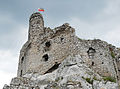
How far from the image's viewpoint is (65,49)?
19703 mm

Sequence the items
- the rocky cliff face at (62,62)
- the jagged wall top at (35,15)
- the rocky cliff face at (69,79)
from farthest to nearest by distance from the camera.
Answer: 1. the jagged wall top at (35,15)
2. the rocky cliff face at (62,62)
3. the rocky cliff face at (69,79)

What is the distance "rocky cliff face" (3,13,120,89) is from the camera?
17.2 metres

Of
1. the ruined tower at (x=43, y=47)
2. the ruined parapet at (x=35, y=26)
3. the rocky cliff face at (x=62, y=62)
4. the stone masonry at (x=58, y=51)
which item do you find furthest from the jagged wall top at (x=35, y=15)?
the stone masonry at (x=58, y=51)

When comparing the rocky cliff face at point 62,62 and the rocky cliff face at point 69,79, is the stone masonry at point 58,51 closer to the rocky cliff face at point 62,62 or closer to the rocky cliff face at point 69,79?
the rocky cliff face at point 62,62

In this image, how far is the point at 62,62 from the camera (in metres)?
19.0

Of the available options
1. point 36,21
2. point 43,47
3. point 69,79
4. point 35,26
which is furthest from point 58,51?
point 36,21

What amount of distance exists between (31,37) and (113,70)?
8.89 metres

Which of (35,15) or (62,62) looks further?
(35,15)

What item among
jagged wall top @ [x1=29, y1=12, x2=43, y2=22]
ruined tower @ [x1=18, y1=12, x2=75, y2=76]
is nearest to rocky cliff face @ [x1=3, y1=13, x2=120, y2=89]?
ruined tower @ [x1=18, y1=12, x2=75, y2=76]

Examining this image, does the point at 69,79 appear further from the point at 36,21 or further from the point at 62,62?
the point at 36,21

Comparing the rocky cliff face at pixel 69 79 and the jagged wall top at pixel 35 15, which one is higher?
the jagged wall top at pixel 35 15

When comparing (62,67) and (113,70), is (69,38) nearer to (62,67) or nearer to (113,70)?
(62,67)

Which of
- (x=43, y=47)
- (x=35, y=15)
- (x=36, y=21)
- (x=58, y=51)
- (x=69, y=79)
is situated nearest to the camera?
(x=69, y=79)

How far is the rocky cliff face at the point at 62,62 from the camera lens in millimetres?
17156
